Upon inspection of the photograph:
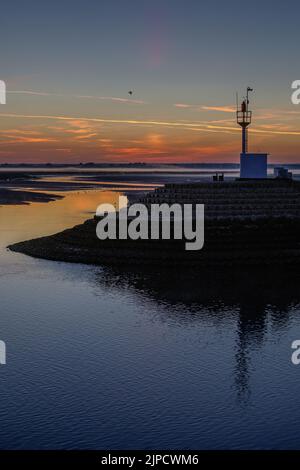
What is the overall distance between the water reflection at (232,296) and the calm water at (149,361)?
0.22ft

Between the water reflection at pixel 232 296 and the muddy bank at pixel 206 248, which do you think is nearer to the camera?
the water reflection at pixel 232 296

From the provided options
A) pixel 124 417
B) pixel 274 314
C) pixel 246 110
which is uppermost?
pixel 246 110

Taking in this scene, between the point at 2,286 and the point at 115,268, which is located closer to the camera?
the point at 2,286

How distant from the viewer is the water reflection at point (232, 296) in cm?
3006

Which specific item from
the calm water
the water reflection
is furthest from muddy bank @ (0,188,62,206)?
the calm water

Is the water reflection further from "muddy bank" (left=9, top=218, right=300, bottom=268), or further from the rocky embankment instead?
the rocky embankment

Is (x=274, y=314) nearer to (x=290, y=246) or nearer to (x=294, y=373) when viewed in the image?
(x=294, y=373)

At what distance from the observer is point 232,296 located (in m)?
37.8

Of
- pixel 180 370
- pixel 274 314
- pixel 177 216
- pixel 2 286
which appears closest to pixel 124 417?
pixel 180 370

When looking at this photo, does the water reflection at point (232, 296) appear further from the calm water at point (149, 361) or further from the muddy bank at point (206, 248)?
the muddy bank at point (206, 248)

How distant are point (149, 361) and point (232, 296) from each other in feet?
40.4

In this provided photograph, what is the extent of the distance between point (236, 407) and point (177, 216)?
33779 millimetres

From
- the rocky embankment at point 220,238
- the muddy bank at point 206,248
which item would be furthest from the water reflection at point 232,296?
the rocky embankment at point 220,238

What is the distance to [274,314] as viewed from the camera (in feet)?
111
